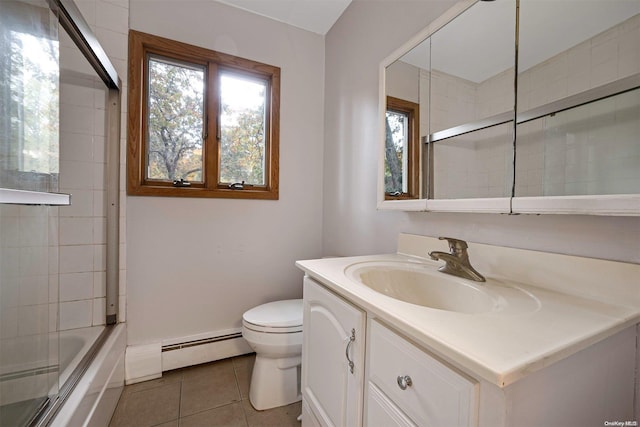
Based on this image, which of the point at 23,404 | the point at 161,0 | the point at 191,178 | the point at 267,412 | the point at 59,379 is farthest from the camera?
the point at 191,178

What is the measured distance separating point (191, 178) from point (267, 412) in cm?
141

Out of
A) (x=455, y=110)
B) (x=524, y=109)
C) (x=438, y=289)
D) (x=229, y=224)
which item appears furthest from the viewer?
(x=229, y=224)

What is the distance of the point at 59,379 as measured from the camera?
1001mm

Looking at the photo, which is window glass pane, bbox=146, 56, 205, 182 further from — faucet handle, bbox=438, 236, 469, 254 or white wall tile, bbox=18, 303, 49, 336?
faucet handle, bbox=438, 236, 469, 254

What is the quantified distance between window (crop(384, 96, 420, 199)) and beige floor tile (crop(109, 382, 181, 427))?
59.9 inches

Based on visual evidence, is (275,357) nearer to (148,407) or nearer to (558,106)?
(148,407)

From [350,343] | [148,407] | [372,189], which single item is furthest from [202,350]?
[372,189]

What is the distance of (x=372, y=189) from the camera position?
1.51m

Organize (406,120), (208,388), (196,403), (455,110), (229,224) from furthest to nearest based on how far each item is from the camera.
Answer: (229,224) → (208,388) → (196,403) → (406,120) → (455,110)

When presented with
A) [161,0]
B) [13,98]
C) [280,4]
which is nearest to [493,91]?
[280,4]

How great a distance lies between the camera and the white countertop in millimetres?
406

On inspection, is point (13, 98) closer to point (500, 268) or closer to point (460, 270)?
point (460, 270)

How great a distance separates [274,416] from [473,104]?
162 cm

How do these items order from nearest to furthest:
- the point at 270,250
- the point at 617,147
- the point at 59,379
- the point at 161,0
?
1. the point at 617,147
2. the point at 59,379
3. the point at 161,0
4. the point at 270,250
